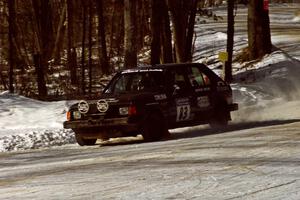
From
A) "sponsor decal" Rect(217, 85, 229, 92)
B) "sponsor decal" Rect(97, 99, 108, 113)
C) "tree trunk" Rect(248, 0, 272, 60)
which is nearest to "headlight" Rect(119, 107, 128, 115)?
"sponsor decal" Rect(97, 99, 108, 113)

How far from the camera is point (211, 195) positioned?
8.46 meters

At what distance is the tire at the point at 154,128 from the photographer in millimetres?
14539

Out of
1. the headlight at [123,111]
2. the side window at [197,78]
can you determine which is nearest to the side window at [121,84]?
the headlight at [123,111]

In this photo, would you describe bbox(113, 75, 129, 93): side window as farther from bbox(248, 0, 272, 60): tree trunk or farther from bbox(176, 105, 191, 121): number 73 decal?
bbox(248, 0, 272, 60): tree trunk

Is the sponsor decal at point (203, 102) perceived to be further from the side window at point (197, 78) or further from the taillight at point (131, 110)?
the taillight at point (131, 110)

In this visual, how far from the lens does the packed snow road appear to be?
8.85m

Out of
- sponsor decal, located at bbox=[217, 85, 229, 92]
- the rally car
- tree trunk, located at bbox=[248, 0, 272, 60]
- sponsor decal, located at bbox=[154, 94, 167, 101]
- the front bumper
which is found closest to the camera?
the front bumper

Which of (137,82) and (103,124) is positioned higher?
(137,82)

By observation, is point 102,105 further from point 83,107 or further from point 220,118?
point 220,118

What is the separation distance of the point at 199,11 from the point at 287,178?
20745 mm

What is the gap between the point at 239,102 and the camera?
2264cm

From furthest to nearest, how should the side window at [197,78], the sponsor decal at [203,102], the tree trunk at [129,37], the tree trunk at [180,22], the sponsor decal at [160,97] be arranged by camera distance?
the tree trunk at [180,22] < the tree trunk at [129,37] < the side window at [197,78] < the sponsor decal at [203,102] < the sponsor decal at [160,97]

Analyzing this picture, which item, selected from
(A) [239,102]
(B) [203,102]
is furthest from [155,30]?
(B) [203,102]

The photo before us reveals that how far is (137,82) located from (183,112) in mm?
1099
